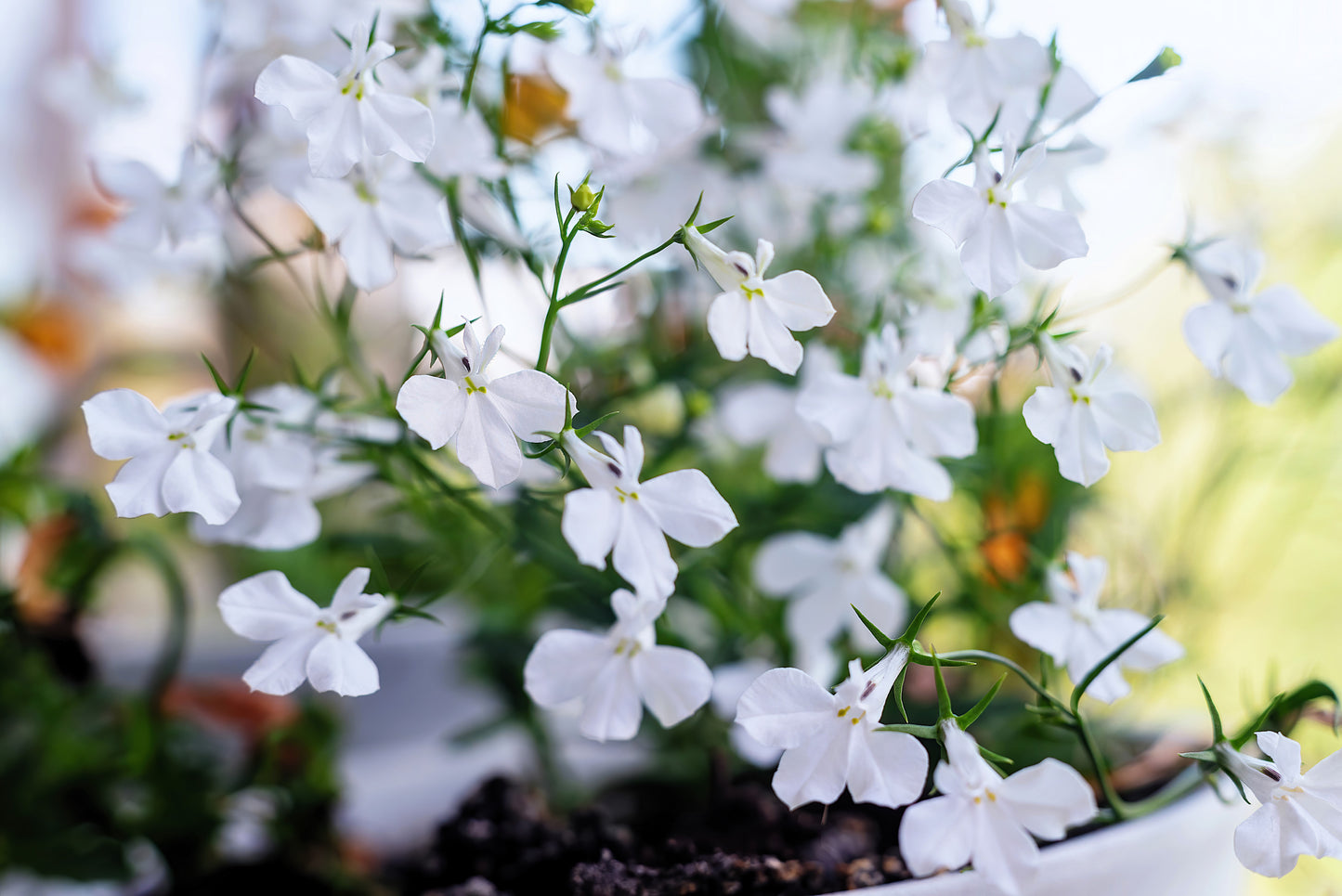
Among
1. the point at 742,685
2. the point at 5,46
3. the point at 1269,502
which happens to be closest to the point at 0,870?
the point at 742,685

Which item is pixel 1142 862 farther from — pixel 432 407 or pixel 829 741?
pixel 432 407

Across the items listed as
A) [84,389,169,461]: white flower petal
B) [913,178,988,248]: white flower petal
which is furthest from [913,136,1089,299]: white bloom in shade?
[84,389,169,461]: white flower petal

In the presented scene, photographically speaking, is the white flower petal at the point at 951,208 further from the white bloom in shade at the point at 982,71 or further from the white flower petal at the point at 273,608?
the white flower petal at the point at 273,608

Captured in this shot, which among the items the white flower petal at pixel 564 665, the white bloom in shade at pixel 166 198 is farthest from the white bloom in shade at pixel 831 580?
the white bloom in shade at pixel 166 198

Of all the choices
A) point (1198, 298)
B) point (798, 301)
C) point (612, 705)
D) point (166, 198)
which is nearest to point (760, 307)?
point (798, 301)

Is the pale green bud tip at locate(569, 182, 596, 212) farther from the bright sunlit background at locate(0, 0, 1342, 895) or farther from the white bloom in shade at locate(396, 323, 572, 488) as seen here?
the bright sunlit background at locate(0, 0, 1342, 895)

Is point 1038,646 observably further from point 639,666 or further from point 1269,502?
point 1269,502

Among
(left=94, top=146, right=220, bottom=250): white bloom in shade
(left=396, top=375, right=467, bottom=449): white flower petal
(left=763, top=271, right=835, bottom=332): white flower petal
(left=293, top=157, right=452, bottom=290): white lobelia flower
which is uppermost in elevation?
(left=763, top=271, right=835, bottom=332): white flower petal
